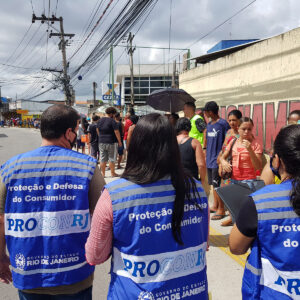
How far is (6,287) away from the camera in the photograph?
3367mm

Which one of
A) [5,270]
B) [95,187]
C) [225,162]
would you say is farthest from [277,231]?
[225,162]

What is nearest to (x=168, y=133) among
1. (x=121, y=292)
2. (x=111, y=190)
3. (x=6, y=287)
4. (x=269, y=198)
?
(x=111, y=190)

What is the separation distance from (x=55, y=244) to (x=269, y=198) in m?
1.16

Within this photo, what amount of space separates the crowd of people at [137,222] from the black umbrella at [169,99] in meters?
5.35

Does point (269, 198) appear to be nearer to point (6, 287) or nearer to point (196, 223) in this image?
point (196, 223)

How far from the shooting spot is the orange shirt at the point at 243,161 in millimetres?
4441

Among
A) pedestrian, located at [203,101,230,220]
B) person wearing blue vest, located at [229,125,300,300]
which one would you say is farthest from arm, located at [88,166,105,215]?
pedestrian, located at [203,101,230,220]

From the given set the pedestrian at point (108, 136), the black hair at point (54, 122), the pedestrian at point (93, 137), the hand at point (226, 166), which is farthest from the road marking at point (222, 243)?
the pedestrian at point (93, 137)

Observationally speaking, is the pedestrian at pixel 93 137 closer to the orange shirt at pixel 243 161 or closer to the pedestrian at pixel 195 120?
the pedestrian at pixel 195 120

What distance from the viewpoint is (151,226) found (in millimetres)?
1421

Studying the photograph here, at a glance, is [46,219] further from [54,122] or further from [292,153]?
[292,153]

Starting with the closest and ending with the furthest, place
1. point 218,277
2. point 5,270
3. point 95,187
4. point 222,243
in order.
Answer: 1. point 95,187
2. point 5,270
3. point 218,277
4. point 222,243

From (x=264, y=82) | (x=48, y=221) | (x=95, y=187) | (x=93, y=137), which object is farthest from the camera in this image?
(x=93, y=137)

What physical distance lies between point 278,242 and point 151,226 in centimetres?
60
